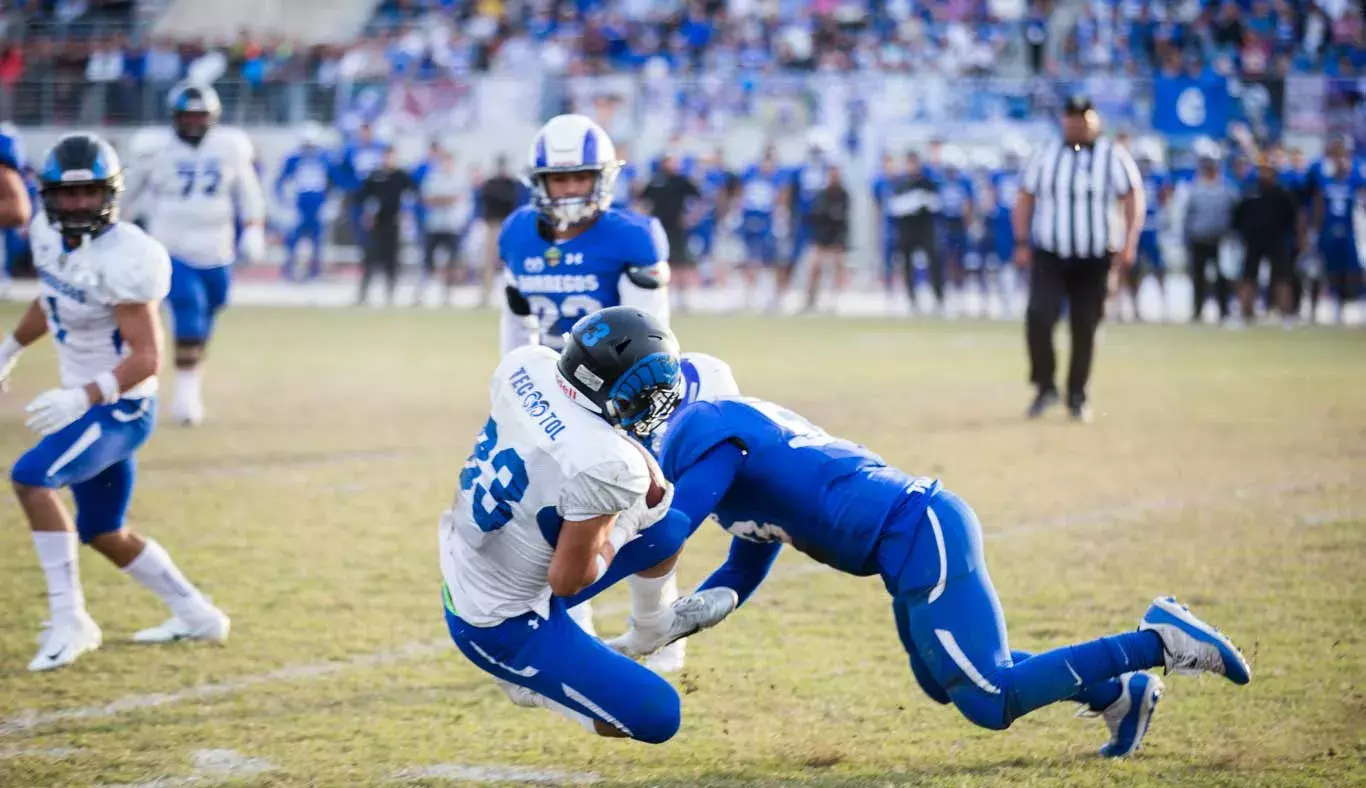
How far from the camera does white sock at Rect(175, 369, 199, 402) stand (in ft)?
30.1

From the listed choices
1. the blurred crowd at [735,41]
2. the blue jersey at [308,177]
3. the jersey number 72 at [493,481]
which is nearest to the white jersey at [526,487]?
the jersey number 72 at [493,481]

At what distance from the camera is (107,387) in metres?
4.69

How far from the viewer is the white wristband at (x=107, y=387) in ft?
15.4

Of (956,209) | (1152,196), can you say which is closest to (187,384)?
(956,209)

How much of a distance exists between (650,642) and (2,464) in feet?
17.5

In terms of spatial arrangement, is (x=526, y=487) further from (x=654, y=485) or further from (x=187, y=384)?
(x=187, y=384)

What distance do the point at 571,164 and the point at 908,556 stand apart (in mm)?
2114

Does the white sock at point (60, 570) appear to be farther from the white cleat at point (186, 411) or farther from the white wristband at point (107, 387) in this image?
the white cleat at point (186, 411)

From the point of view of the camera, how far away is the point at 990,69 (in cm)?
2286

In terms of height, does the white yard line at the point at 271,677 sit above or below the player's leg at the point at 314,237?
above

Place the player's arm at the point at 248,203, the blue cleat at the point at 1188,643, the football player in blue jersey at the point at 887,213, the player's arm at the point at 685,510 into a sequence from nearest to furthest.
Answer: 1. the player's arm at the point at 685,510
2. the blue cleat at the point at 1188,643
3. the player's arm at the point at 248,203
4. the football player in blue jersey at the point at 887,213

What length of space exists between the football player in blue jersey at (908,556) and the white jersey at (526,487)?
206 millimetres

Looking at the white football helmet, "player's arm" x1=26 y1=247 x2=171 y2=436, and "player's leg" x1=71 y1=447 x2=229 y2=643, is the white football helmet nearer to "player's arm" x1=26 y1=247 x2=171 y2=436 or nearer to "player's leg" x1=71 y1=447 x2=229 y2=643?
"player's arm" x1=26 y1=247 x2=171 y2=436

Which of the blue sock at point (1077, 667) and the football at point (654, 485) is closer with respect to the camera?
the football at point (654, 485)
